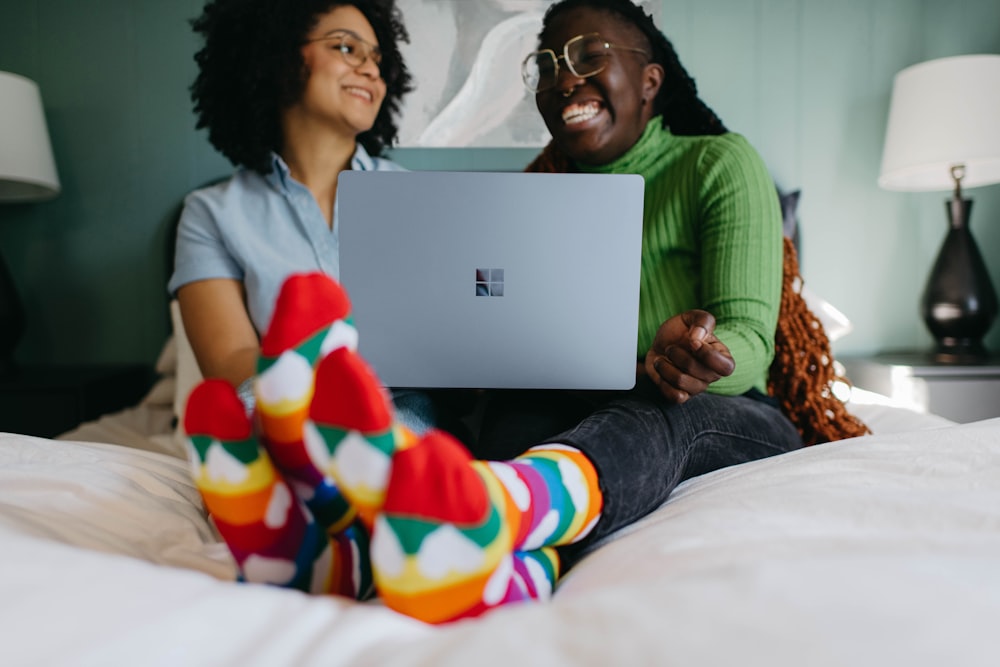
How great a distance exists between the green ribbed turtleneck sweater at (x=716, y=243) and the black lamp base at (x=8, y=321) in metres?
1.71

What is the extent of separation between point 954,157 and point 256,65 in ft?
5.90

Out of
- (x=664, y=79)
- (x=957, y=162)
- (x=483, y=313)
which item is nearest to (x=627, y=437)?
(x=483, y=313)

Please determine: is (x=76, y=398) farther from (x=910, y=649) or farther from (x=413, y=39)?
(x=910, y=649)

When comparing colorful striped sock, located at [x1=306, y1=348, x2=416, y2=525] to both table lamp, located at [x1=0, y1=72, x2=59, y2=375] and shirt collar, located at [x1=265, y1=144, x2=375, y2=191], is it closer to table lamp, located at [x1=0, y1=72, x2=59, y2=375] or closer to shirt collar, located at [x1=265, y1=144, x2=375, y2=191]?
shirt collar, located at [x1=265, y1=144, x2=375, y2=191]

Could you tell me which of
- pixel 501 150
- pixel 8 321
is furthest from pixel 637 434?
pixel 8 321

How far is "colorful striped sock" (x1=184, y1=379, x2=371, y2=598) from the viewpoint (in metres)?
0.48

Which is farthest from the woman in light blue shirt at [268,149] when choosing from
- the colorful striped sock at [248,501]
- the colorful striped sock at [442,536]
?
the colorful striped sock at [442,536]

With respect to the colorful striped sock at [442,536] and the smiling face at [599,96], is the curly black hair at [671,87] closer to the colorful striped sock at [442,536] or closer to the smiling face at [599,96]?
the smiling face at [599,96]

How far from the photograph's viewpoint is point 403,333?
76 centimetres

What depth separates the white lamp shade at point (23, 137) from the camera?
1783mm

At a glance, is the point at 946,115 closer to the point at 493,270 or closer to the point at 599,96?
the point at 599,96

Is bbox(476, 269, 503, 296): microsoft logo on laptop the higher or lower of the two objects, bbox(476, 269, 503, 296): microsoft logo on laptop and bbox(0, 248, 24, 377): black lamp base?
the higher

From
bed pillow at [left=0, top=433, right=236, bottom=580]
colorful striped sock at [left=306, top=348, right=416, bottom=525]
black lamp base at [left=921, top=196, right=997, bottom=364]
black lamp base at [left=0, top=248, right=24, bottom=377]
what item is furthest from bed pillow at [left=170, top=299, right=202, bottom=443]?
black lamp base at [left=921, top=196, right=997, bottom=364]

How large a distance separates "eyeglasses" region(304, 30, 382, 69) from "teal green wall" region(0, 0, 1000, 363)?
75 cm
